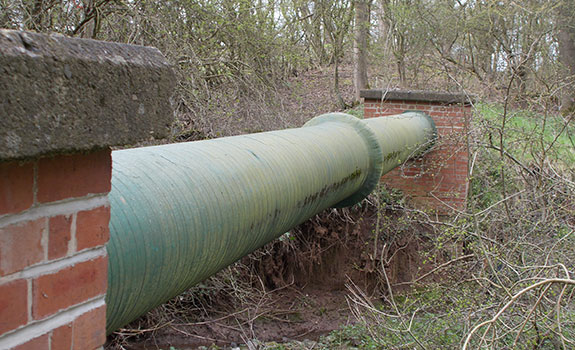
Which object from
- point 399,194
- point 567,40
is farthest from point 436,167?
point 567,40

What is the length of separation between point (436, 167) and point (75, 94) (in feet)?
21.3

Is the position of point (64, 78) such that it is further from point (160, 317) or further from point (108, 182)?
point (160, 317)

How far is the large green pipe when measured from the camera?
4.25 feet

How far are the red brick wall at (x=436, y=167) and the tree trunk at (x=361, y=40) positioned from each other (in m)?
4.74

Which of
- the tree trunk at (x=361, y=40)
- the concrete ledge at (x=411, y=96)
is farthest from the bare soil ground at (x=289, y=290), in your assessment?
the tree trunk at (x=361, y=40)

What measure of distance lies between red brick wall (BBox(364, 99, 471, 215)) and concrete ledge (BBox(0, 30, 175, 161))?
591cm

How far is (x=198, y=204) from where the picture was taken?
5.08 feet

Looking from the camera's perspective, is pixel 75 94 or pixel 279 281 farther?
pixel 279 281

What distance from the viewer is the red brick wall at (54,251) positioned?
2.60 feet

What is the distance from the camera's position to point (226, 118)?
20.3 feet

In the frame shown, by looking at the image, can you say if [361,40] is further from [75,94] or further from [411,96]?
[75,94]

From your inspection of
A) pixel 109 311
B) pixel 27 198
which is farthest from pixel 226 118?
pixel 27 198

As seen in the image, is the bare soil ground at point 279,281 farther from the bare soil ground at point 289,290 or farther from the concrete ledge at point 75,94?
the concrete ledge at point 75,94

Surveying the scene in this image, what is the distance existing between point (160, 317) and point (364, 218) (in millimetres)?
3147
